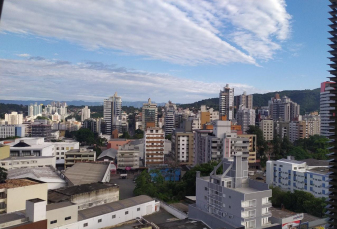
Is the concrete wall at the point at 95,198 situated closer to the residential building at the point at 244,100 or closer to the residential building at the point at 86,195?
the residential building at the point at 86,195

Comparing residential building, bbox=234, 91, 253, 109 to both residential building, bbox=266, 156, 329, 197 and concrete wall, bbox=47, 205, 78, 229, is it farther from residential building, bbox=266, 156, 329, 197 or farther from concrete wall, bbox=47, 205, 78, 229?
concrete wall, bbox=47, 205, 78, 229

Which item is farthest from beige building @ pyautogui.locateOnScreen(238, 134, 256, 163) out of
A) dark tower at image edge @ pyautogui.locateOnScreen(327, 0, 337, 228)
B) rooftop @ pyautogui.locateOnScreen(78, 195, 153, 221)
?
dark tower at image edge @ pyautogui.locateOnScreen(327, 0, 337, 228)

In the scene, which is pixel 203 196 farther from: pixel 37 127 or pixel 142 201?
pixel 37 127

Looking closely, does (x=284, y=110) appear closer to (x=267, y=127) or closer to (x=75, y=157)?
(x=267, y=127)

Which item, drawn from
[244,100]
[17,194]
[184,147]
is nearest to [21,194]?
[17,194]

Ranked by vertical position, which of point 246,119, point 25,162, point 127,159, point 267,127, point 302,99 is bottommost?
point 127,159

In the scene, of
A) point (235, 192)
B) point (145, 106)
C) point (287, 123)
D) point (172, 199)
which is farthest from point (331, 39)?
point (145, 106)
